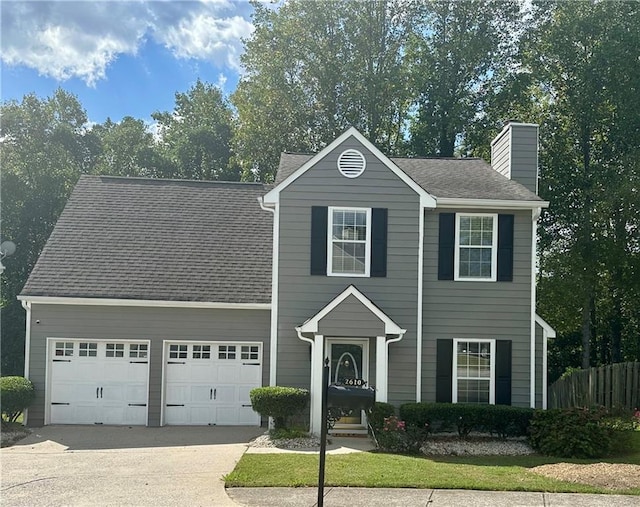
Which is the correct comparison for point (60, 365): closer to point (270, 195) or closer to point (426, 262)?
point (270, 195)

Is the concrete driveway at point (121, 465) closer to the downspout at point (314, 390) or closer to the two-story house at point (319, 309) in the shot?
the two-story house at point (319, 309)

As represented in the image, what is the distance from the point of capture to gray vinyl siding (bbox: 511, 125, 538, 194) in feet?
56.0

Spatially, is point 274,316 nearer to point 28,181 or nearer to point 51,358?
point 51,358

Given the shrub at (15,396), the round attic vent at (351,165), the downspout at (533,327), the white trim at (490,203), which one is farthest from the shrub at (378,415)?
the shrub at (15,396)

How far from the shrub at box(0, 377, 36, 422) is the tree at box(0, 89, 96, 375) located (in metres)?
10.4

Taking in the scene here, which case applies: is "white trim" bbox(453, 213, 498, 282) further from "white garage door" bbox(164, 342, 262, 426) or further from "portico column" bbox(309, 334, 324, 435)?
"white garage door" bbox(164, 342, 262, 426)

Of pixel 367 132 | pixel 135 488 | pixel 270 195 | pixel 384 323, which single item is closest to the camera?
pixel 135 488

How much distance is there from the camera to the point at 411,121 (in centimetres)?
3203

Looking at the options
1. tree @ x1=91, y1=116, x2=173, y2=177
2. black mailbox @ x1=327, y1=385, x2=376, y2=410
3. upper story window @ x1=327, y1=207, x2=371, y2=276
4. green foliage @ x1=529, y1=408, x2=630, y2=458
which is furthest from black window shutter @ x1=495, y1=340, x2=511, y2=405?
tree @ x1=91, y1=116, x2=173, y2=177

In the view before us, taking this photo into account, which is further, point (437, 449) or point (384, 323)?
point (384, 323)

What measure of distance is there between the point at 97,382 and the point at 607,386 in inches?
558

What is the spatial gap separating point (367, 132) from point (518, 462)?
21395mm

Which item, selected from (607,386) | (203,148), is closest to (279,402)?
(607,386)

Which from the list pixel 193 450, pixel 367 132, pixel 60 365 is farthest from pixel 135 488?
pixel 367 132
